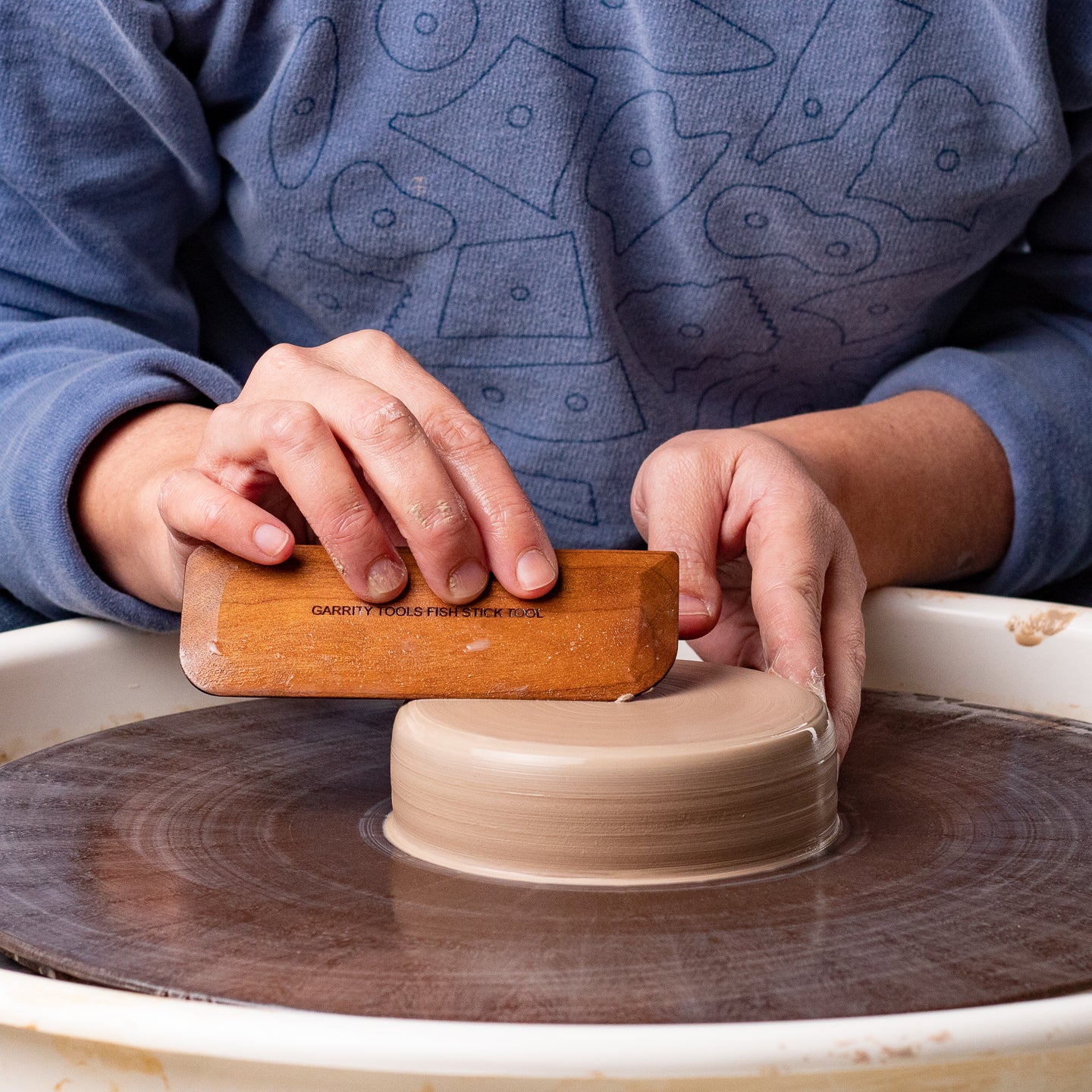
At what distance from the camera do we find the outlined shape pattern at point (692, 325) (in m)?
1.06

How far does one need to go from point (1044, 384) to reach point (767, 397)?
26 centimetres

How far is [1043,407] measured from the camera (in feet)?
3.49

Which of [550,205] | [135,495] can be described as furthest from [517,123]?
[135,495]

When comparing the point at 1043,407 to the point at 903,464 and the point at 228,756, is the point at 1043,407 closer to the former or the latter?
the point at 903,464

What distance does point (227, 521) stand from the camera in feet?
2.21

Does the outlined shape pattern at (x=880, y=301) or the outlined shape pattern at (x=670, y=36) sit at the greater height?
the outlined shape pattern at (x=670, y=36)

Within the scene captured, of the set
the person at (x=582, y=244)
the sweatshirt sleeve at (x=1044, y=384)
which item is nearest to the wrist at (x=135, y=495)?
the person at (x=582, y=244)

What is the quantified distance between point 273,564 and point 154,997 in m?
0.31

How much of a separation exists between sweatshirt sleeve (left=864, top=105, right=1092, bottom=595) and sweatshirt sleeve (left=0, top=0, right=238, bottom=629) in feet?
2.21

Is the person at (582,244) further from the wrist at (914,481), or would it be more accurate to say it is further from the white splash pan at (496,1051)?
the white splash pan at (496,1051)

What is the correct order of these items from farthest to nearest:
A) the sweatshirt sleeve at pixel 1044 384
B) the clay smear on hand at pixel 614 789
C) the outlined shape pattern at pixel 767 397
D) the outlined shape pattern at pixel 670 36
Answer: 1. the outlined shape pattern at pixel 767 397
2. the sweatshirt sleeve at pixel 1044 384
3. the outlined shape pattern at pixel 670 36
4. the clay smear on hand at pixel 614 789

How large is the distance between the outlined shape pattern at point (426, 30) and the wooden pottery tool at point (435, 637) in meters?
0.51

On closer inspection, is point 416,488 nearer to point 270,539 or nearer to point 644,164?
point 270,539

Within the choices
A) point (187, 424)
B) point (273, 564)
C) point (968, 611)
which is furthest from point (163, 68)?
point (968, 611)
